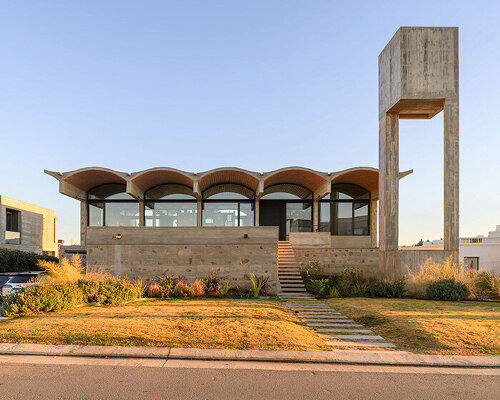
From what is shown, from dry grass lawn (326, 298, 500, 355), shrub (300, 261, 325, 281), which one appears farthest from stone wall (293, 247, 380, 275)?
dry grass lawn (326, 298, 500, 355)

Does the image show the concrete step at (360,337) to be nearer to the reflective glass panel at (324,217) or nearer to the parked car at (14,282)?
the parked car at (14,282)

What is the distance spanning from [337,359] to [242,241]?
877 cm

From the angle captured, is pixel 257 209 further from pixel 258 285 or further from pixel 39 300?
pixel 39 300

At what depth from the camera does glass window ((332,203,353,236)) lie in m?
22.8

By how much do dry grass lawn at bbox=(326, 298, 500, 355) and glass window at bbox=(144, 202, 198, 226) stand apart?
13.6 m

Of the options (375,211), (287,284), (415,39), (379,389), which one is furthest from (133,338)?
(375,211)

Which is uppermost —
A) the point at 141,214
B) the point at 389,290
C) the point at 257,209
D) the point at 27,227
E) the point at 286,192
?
the point at 286,192

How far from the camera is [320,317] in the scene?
30.1 feet

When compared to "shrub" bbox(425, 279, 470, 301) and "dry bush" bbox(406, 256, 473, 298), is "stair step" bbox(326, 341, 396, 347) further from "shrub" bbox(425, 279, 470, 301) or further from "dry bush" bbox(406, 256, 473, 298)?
"dry bush" bbox(406, 256, 473, 298)

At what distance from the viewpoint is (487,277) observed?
43.3 feet

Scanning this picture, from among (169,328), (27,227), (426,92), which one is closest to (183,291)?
(169,328)

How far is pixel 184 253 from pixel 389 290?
347 inches

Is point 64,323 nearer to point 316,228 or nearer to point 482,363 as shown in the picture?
point 482,363

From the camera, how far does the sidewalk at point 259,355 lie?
5.54 meters
